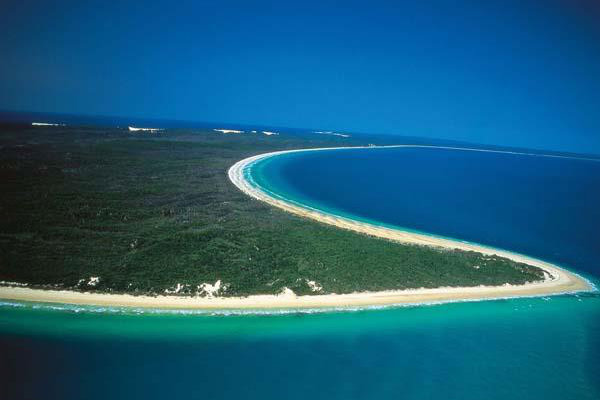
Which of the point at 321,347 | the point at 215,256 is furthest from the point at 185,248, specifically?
the point at 321,347

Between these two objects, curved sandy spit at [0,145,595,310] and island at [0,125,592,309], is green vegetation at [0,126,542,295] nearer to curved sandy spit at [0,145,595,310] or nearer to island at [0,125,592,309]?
island at [0,125,592,309]

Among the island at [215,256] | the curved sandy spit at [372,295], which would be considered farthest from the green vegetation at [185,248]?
the curved sandy spit at [372,295]

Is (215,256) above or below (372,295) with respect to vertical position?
above

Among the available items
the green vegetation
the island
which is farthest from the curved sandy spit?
the green vegetation

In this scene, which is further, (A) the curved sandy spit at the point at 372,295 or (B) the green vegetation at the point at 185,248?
(B) the green vegetation at the point at 185,248

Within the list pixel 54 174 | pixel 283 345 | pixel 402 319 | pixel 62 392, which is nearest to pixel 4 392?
pixel 62 392

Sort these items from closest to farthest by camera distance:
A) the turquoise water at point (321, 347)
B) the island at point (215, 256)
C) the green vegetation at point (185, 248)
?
1. the turquoise water at point (321, 347)
2. the island at point (215, 256)
3. the green vegetation at point (185, 248)

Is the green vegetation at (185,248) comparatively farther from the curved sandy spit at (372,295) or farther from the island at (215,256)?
the curved sandy spit at (372,295)

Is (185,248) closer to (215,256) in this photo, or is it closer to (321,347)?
(215,256)
